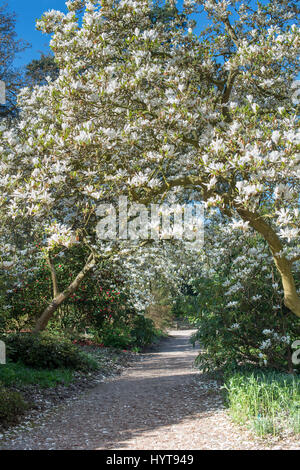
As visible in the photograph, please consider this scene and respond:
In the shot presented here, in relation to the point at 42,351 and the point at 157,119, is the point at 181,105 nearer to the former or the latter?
the point at 157,119

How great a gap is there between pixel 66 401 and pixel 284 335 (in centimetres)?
373

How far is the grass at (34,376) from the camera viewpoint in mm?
6379

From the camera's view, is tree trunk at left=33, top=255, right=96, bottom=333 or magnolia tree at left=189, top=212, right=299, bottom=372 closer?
magnolia tree at left=189, top=212, right=299, bottom=372

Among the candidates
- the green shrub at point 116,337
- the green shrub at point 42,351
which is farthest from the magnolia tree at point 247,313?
the green shrub at point 116,337

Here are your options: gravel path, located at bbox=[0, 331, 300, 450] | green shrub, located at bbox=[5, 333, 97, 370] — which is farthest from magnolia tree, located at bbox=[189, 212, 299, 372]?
green shrub, located at bbox=[5, 333, 97, 370]

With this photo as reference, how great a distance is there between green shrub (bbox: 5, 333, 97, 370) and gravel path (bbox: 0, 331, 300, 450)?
2.82 feet

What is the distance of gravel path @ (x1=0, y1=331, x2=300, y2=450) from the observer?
447 centimetres

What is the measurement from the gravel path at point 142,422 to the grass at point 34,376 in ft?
1.88

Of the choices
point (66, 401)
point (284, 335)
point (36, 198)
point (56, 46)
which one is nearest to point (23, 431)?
point (66, 401)

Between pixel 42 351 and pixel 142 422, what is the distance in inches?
115

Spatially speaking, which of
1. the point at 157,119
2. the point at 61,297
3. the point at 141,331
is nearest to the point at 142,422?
the point at 61,297

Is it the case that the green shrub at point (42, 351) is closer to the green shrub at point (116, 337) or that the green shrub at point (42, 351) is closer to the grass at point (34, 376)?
the grass at point (34, 376)

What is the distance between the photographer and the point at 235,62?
16.8 ft

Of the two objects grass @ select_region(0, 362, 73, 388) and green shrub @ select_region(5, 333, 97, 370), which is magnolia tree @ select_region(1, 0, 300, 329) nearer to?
grass @ select_region(0, 362, 73, 388)
